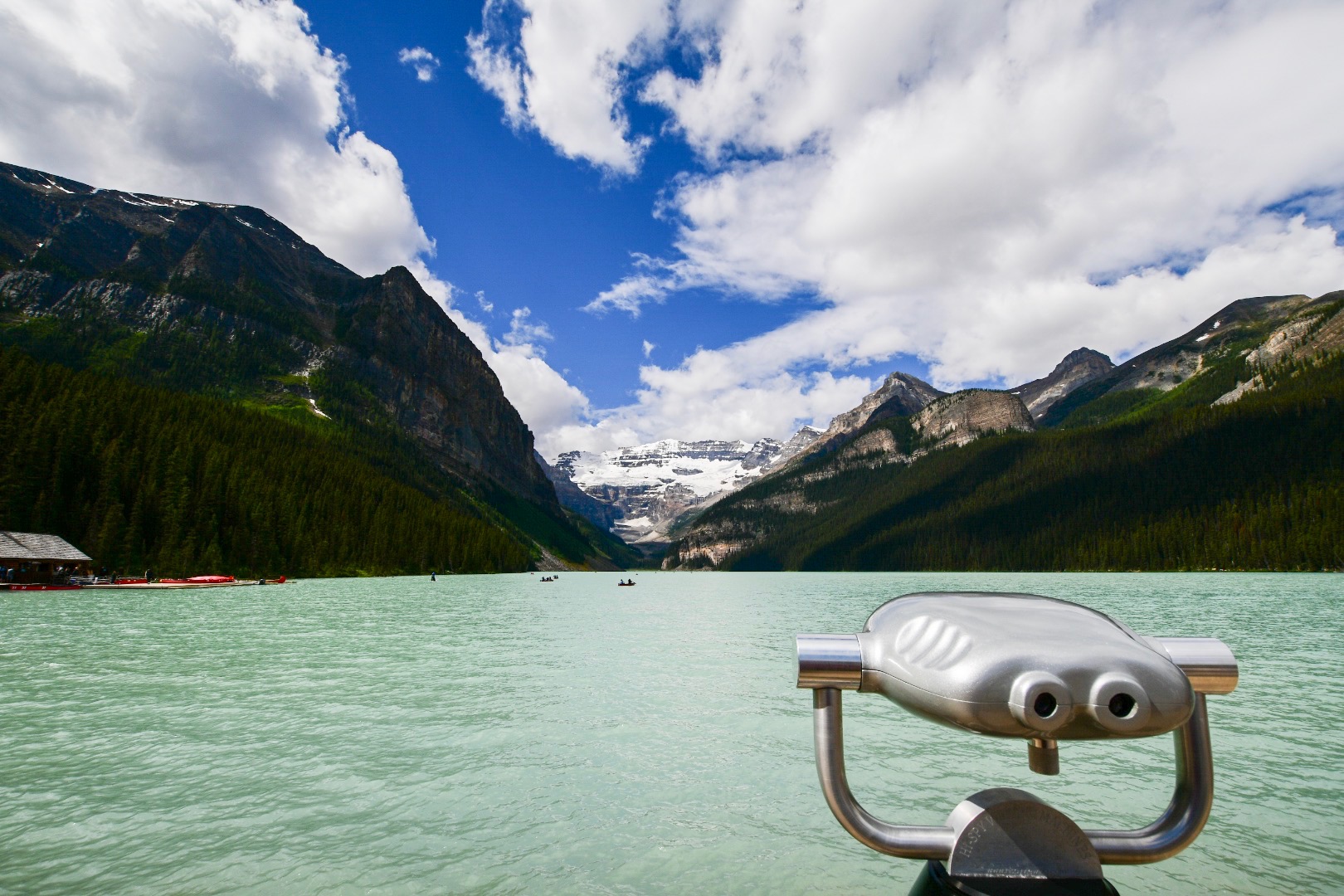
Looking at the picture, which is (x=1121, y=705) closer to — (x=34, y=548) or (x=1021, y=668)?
(x=1021, y=668)

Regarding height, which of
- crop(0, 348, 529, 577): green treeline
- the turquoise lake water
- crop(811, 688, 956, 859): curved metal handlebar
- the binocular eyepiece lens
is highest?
crop(0, 348, 529, 577): green treeline

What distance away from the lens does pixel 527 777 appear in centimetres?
1190

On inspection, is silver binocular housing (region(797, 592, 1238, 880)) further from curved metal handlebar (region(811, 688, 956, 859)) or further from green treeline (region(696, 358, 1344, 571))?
green treeline (region(696, 358, 1344, 571))

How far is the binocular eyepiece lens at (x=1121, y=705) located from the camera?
199 cm

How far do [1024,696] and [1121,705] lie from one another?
12.3 inches

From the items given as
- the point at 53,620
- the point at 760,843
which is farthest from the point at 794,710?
the point at 53,620

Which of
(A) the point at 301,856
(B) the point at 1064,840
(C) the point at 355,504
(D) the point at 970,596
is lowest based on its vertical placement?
(A) the point at 301,856

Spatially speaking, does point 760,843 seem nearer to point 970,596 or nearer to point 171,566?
point 970,596

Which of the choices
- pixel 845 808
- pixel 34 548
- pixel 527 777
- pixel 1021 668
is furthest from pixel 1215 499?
pixel 34 548

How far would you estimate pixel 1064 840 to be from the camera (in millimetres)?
2211

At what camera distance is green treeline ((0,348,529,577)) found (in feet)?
242

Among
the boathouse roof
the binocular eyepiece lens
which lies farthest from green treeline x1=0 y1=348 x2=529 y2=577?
the binocular eyepiece lens

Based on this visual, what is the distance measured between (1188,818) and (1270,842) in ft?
33.7

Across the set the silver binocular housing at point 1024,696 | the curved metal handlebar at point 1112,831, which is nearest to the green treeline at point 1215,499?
the curved metal handlebar at point 1112,831
